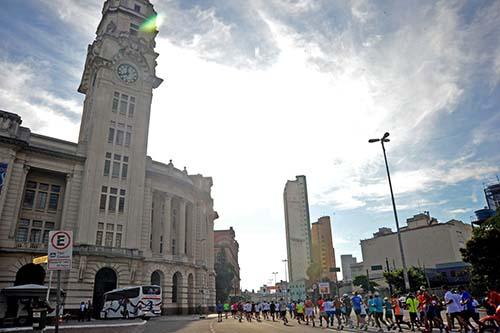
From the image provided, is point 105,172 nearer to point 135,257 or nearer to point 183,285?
point 135,257

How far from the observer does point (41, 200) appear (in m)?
39.6

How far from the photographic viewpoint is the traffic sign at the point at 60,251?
1058 cm

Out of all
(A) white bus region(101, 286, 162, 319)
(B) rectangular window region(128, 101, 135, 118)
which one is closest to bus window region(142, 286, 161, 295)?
(A) white bus region(101, 286, 162, 319)

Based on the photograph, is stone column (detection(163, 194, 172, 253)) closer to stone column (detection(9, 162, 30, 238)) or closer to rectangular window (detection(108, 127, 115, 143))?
rectangular window (detection(108, 127, 115, 143))

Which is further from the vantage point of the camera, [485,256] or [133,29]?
[133,29]

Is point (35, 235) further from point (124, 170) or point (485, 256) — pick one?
point (485, 256)

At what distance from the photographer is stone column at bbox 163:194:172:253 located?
46.1 meters

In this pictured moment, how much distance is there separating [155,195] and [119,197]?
7299 millimetres

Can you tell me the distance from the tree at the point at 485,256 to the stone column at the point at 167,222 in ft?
109

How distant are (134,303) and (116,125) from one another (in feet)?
71.5

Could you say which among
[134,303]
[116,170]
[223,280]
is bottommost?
[134,303]

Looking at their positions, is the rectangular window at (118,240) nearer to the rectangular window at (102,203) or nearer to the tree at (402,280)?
the rectangular window at (102,203)

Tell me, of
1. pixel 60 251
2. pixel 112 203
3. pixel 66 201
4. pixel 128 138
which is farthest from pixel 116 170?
pixel 60 251

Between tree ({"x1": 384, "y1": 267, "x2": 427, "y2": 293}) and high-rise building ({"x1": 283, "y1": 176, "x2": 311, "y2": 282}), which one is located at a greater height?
high-rise building ({"x1": 283, "y1": 176, "x2": 311, "y2": 282})
